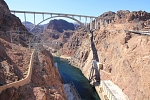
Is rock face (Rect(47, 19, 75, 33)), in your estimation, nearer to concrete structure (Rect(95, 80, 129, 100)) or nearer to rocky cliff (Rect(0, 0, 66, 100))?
concrete structure (Rect(95, 80, 129, 100))

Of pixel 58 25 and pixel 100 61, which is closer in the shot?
pixel 100 61

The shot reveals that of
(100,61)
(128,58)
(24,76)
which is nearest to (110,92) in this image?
(128,58)

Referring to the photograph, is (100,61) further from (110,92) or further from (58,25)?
(58,25)

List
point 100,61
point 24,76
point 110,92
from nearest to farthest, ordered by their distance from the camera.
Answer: point 24,76, point 110,92, point 100,61

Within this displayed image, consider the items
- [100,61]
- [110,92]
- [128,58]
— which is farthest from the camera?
[100,61]

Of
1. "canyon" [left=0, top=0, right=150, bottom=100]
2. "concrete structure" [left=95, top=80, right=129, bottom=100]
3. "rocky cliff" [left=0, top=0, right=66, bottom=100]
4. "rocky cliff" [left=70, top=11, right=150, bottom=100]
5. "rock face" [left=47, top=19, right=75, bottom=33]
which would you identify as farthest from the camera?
"rock face" [left=47, top=19, right=75, bottom=33]

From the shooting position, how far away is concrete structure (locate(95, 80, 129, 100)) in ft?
108

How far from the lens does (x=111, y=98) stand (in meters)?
33.8

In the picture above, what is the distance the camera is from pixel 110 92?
116 ft

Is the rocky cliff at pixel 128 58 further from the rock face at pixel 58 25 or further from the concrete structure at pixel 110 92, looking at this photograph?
the rock face at pixel 58 25

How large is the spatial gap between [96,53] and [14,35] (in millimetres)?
24764

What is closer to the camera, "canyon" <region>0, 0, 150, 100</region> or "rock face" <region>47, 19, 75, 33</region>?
"canyon" <region>0, 0, 150, 100</region>

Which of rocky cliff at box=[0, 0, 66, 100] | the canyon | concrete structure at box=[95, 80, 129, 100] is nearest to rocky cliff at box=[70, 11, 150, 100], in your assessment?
the canyon

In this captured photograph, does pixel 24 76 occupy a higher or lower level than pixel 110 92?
higher
